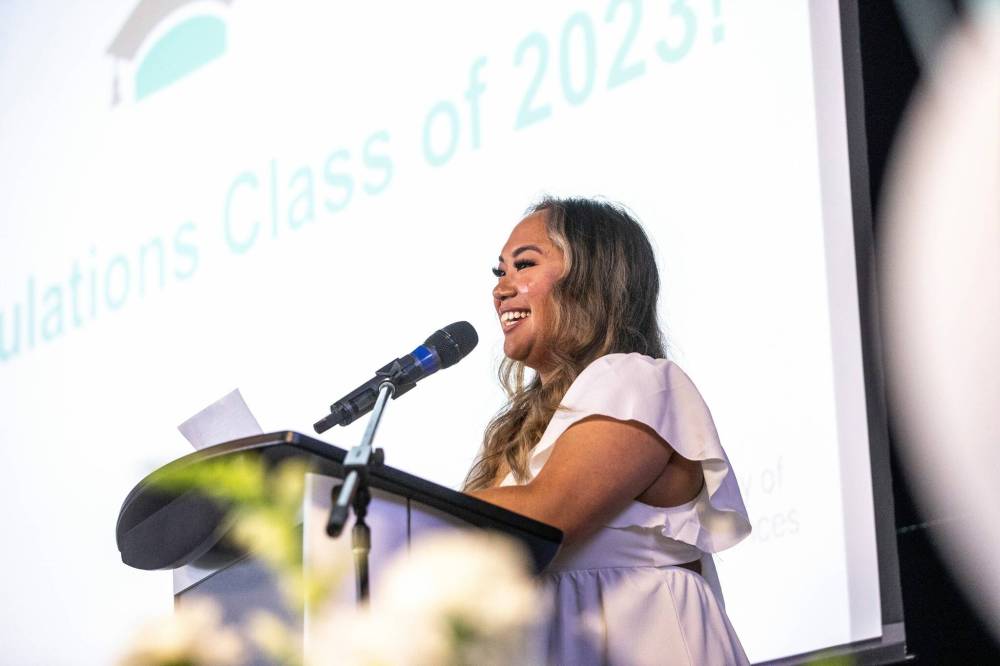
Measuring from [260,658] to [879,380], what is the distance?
1200mm

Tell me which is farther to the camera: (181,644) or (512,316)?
(512,316)

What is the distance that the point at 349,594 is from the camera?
1.19 meters

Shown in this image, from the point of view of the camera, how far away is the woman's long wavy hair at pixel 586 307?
196cm

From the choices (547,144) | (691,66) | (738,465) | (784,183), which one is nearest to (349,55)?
(547,144)

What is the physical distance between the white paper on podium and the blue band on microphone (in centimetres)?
22

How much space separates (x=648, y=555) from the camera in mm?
1657

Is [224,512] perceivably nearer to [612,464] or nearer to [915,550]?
[612,464]

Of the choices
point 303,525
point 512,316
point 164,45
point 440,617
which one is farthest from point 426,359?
point 164,45

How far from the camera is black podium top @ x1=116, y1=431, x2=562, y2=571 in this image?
1185 millimetres

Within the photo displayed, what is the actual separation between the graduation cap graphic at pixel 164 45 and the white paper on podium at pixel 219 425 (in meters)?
2.23

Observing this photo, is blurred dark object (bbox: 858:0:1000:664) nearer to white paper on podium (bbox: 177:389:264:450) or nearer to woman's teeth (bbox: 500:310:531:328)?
woman's teeth (bbox: 500:310:531:328)

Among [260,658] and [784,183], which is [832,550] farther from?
[260,658]

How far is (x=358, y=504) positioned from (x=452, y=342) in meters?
0.61

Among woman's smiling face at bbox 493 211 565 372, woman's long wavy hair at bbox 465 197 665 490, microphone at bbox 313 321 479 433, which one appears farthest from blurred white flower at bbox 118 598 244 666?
woman's smiling face at bbox 493 211 565 372
